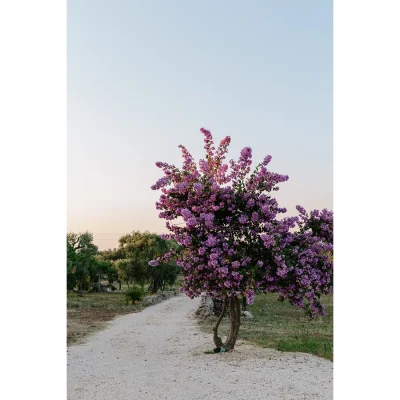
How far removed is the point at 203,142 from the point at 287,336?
389cm

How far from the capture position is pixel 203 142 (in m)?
6.42

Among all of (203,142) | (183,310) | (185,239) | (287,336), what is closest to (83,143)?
(203,142)

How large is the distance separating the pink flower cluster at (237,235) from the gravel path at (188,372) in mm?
831

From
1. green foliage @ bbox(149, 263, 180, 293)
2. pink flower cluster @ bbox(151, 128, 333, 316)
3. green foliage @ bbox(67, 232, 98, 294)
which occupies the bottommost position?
green foliage @ bbox(149, 263, 180, 293)

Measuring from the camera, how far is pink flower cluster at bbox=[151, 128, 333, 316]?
19.0 ft

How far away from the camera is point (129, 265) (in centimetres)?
2047

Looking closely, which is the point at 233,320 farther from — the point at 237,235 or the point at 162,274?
the point at 162,274
